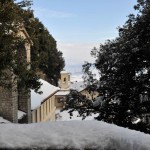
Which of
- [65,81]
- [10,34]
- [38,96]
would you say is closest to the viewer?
[10,34]

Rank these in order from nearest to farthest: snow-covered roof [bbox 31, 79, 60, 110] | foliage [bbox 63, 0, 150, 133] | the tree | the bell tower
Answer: the tree, foliage [bbox 63, 0, 150, 133], snow-covered roof [bbox 31, 79, 60, 110], the bell tower

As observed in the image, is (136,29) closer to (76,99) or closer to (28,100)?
(76,99)

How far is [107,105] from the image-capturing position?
19266 mm

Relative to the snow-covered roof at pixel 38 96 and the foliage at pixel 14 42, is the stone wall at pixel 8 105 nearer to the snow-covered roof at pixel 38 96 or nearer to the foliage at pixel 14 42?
the snow-covered roof at pixel 38 96

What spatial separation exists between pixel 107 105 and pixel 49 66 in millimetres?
39998

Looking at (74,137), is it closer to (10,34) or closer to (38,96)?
(10,34)

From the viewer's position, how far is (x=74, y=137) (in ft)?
13.9

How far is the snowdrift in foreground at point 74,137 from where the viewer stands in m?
4.05

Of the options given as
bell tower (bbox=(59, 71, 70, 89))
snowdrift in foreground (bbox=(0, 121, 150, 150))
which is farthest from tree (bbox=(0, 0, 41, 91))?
bell tower (bbox=(59, 71, 70, 89))

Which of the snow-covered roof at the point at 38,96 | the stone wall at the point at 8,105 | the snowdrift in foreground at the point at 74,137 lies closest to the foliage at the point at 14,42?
the snowdrift in foreground at the point at 74,137

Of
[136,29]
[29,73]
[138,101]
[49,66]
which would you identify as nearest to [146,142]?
[29,73]

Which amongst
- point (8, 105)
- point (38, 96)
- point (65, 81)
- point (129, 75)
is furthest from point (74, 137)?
point (65, 81)

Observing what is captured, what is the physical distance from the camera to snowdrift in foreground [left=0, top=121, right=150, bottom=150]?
405cm

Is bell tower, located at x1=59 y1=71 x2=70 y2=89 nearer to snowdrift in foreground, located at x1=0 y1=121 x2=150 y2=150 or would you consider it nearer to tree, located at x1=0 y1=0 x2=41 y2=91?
tree, located at x1=0 y1=0 x2=41 y2=91
